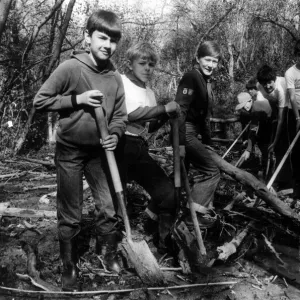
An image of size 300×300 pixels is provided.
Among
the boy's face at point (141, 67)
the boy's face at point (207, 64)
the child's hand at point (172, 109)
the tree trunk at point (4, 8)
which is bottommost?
the child's hand at point (172, 109)

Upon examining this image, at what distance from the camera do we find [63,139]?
2754 millimetres

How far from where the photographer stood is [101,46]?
2736 millimetres

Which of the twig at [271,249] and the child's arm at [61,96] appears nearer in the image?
the child's arm at [61,96]

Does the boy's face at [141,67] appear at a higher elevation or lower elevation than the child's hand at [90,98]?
higher

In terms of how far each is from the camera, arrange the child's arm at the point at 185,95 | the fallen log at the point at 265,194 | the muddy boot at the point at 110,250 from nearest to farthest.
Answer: the muddy boot at the point at 110,250 < the child's arm at the point at 185,95 < the fallen log at the point at 265,194

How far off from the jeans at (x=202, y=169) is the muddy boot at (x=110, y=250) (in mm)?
1045

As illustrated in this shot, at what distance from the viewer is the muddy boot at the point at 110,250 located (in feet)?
9.82

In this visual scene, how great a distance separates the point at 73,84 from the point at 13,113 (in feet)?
27.0

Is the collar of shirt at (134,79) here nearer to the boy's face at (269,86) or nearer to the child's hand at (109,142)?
the child's hand at (109,142)

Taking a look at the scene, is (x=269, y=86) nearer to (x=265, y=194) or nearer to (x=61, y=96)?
(x=265, y=194)

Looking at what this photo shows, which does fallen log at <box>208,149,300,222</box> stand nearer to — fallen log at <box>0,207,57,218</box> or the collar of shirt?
the collar of shirt

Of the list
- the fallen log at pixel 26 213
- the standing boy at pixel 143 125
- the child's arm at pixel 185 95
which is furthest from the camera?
the fallen log at pixel 26 213

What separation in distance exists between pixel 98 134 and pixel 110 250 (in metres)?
0.95

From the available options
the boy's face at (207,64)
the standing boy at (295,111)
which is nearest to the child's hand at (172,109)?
the boy's face at (207,64)
